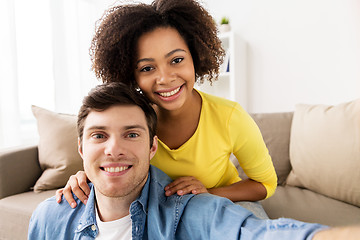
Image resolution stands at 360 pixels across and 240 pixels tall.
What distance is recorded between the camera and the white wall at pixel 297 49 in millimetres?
2518

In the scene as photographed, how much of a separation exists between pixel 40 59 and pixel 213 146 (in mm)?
2279

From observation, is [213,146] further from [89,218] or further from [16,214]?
[16,214]

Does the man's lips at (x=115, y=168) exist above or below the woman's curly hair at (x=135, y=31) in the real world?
below

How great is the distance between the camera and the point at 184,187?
101 centimetres

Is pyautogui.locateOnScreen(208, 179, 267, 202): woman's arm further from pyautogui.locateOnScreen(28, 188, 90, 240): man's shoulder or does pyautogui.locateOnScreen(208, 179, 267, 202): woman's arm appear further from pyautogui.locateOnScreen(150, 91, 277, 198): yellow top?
pyautogui.locateOnScreen(28, 188, 90, 240): man's shoulder

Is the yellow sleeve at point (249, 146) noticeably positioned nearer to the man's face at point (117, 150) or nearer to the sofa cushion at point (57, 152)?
the man's face at point (117, 150)

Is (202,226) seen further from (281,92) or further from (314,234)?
(281,92)

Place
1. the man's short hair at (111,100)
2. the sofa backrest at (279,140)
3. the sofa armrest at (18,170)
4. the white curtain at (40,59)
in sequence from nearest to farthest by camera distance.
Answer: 1. the man's short hair at (111,100)
2. the sofa armrest at (18,170)
3. the sofa backrest at (279,140)
4. the white curtain at (40,59)

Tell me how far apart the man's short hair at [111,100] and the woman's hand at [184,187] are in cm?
17

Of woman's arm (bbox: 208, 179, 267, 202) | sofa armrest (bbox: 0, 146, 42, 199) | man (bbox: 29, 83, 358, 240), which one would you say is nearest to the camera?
man (bbox: 29, 83, 358, 240)

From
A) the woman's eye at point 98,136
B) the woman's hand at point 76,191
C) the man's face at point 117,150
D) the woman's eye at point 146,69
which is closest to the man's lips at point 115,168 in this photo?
the man's face at point 117,150

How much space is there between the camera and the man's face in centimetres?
93

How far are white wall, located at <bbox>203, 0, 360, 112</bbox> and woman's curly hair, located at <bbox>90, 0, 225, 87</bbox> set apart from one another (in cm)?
178

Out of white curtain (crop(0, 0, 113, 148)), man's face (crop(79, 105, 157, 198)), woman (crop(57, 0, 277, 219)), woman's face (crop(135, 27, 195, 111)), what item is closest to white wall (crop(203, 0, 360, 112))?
white curtain (crop(0, 0, 113, 148))
